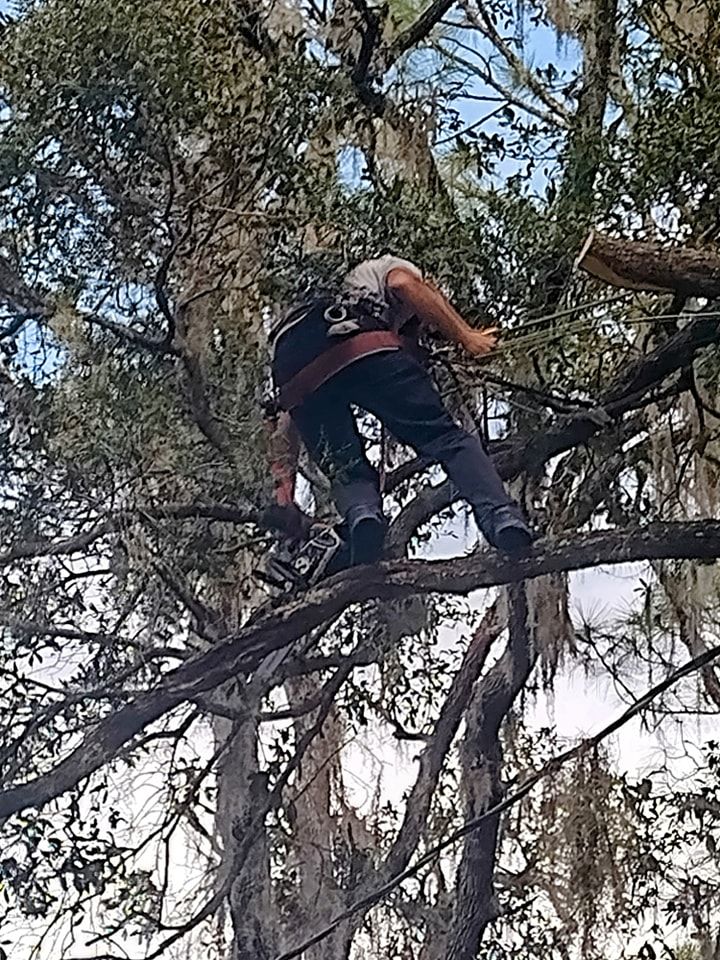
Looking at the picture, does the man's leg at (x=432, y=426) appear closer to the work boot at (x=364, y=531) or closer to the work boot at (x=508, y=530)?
the work boot at (x=508, y=530)

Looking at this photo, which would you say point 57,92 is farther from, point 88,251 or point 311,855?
point 311,855

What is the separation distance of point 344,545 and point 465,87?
1.07m

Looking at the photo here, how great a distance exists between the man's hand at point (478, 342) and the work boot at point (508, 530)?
0.24m

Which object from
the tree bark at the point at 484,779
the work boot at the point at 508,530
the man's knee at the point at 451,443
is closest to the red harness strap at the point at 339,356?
the man's knee at the point at 451,443

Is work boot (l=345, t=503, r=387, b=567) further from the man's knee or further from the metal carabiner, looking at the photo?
the metal carabiner

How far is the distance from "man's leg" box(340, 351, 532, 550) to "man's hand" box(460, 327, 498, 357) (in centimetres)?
8

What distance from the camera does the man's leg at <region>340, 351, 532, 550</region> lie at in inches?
→ 74.9

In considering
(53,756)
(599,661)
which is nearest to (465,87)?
(599,661)

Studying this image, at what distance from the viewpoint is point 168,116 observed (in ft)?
6.91

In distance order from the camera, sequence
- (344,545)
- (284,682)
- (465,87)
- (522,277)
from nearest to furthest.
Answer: (344,545) → (522,277) → (465,87) → (284,682)

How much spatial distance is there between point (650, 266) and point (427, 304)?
0.35 m

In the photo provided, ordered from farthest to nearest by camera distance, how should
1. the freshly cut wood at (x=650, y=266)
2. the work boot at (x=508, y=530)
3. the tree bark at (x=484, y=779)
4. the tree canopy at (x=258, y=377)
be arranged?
the tree bark at (x=484, y=779)
the tree canopy at (x=258, y=377)
the work boot at (x=508, y=530)
the freshly cut wood at (x=650, y=266)

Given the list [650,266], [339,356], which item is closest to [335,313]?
[339,356]

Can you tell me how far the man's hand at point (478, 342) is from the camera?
6.38 ft
